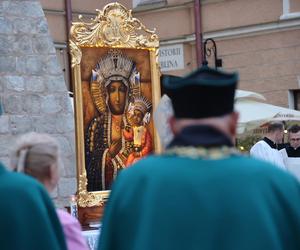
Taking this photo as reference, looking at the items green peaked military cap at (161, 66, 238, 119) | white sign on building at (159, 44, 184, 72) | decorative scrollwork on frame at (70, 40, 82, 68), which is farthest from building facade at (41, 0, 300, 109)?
green peaked military cap at (161, 66, 238, 119)

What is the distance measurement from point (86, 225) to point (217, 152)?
5203mm

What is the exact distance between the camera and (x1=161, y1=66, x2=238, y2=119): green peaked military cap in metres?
2.98

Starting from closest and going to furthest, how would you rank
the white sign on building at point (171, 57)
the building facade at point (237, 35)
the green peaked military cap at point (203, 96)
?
1. the green peaked military cap at point (203, 96)
2. the building facade at point (237, 35)
3. the white sign on building at point (171, 57)

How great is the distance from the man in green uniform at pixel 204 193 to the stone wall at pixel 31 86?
5022mm

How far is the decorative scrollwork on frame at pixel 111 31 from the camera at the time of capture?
26.7 feet

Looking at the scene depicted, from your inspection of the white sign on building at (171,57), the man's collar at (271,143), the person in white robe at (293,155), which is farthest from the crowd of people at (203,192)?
the white sign on building at (171,57)

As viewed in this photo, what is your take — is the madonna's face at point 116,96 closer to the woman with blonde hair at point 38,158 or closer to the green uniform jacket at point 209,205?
the woman with blonde hair at point 38,158

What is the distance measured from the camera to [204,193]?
2877mm

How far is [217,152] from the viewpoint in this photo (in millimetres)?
2953

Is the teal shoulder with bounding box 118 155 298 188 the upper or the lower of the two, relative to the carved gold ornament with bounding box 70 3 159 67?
lower

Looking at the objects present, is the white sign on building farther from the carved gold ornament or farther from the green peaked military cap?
the green peaked military cap

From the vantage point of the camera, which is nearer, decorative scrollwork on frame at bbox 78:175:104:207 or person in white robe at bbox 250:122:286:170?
decorative scrollwork on frame at bbox 78:175:104:207

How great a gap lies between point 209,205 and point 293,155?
742 cm

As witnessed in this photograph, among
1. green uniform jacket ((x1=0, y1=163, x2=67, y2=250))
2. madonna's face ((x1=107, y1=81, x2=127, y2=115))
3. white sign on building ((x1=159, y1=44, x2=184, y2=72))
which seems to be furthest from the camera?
white sign on building ((x1=159, y1=44, x2=184, y2=72))
